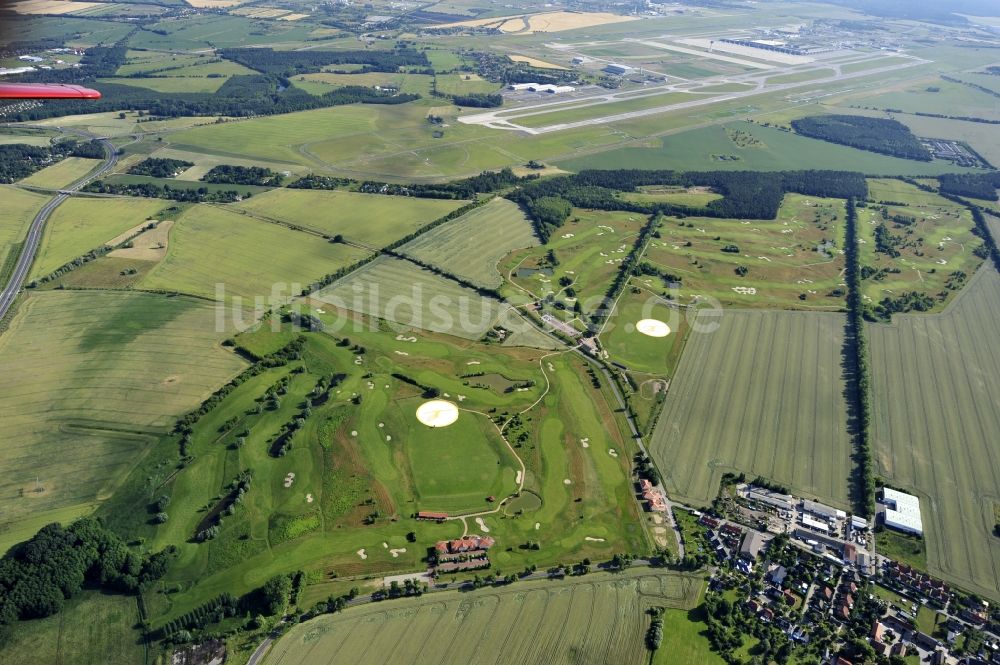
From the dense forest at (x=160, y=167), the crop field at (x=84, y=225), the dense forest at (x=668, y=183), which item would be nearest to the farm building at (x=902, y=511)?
the dense forest at (x=668, y=183)

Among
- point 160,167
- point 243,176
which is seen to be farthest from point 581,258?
point 160,167

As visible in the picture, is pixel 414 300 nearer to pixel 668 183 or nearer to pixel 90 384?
pixel 90 384

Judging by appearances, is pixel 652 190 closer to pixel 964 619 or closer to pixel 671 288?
pixel 671 288

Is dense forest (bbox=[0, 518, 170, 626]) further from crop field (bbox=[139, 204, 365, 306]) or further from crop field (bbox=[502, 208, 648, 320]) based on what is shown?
crop field (bbox=[502, 208, 648, 320])

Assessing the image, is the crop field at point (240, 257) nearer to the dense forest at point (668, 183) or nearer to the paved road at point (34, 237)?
the paved road at point (34, 237)

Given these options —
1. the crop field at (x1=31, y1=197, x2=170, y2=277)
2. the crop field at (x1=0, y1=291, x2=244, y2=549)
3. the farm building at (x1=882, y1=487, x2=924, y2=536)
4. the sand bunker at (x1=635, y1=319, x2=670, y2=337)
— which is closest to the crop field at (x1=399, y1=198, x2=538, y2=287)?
the sand bunker at (x1=635, y1=319, x2=670, y2=337)
